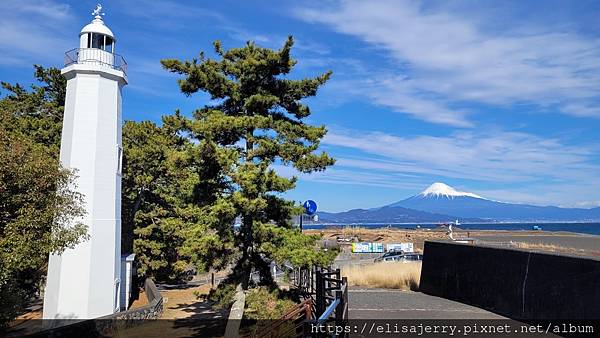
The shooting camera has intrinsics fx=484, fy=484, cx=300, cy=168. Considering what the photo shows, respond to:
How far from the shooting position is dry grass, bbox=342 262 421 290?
15758 millimetres

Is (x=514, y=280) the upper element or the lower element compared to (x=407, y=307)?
upper

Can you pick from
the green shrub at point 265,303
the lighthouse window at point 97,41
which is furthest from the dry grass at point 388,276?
the lighthouse window at point 97,41

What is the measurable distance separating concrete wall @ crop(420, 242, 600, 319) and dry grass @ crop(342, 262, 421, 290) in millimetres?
1565

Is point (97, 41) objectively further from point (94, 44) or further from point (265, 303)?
point (265, 303)

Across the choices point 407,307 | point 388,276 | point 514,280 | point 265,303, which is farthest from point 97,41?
point 514,280

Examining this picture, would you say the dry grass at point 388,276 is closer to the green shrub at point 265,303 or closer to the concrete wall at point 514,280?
the concrete wall at point 514,280

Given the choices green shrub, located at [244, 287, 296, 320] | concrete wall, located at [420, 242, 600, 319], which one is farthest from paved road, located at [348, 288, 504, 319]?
green shrub, located at [244, 287, 296, 320]

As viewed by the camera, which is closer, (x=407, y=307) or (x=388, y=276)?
(x=407, y=307)

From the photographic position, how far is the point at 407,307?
11.7 meters

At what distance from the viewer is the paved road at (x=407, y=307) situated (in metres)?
10.4

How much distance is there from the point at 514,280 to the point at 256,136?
756 cm

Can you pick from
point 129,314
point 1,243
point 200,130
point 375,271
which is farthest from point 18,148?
point 375,271

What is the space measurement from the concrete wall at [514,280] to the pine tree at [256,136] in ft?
11.6

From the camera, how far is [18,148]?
10133 millimetres
